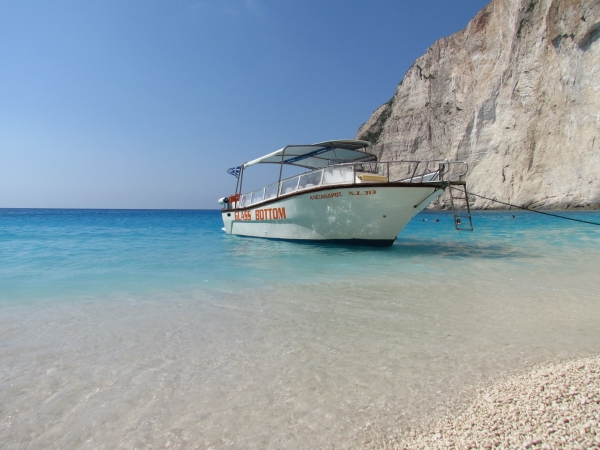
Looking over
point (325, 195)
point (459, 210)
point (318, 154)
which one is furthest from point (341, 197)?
point (459, 210)

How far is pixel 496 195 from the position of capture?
4500 cm

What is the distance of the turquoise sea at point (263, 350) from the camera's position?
2047 mm

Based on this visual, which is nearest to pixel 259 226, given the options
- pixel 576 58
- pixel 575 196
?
pixel 575 196

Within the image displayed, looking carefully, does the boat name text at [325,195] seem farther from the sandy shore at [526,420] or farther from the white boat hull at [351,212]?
the sandy shore at [526,420]

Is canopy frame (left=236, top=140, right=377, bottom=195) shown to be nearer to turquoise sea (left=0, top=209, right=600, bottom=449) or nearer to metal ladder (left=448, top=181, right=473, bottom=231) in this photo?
metal ladder (left=448, top=181, right=473, bottom=231)

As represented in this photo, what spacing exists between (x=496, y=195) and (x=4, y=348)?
4999 cm

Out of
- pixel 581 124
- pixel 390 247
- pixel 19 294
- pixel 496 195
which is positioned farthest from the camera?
pixel 496 195

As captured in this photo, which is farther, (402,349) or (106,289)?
(106,289)

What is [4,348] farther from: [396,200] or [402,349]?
[396,200]

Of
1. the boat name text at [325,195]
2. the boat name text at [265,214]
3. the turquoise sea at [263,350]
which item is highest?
the boat name text at [325,195]

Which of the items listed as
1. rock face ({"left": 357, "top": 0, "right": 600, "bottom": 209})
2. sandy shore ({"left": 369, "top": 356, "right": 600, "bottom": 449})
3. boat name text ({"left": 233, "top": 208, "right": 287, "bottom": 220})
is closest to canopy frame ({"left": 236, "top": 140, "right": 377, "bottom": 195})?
boat name text ({"left": 233, "top": 208, "right": 287, "bottom": 220})

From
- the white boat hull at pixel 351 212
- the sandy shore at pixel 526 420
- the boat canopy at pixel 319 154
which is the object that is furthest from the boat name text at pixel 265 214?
the sandy shore at pixel 526 420

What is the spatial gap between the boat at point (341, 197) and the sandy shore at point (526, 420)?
24.2ft

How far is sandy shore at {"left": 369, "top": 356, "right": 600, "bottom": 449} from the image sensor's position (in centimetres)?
158
